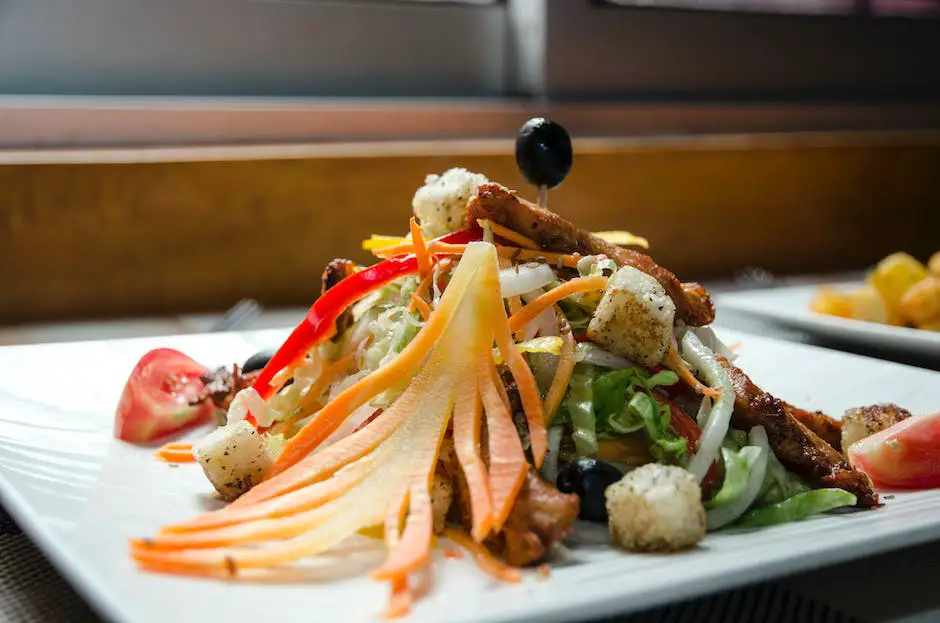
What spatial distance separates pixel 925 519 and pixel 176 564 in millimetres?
964

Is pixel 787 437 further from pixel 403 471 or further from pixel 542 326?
pixel 403 471

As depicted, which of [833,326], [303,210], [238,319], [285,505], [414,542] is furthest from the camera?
[303,210]

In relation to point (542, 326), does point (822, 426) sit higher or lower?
lower

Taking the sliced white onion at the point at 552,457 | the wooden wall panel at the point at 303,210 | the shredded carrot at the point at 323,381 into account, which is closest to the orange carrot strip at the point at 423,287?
the shredded carrot at the point at 323,381

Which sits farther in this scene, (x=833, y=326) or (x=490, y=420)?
(x=833, y=326)

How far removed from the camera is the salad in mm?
1349

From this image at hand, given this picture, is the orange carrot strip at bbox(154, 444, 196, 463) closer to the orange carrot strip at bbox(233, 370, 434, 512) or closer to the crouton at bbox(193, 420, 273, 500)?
the crouton at bbox(193, 420, 273, 500)

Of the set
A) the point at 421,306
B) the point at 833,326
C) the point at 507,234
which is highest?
the point at 507,234

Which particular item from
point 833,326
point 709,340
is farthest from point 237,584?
point 833,326

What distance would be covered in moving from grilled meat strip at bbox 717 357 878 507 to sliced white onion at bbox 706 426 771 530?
0.09 feet

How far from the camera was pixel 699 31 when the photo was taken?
501 cm

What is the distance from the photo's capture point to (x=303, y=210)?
4199 millimetres

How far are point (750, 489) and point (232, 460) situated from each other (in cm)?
78

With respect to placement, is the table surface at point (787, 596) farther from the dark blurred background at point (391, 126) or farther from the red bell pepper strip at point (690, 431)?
the dark blurred background at point (391, 126)
